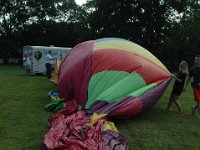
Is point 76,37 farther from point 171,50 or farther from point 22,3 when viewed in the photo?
point 171,50

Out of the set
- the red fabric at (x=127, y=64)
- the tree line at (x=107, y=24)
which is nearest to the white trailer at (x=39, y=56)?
the tree line at (x=107, y=24)

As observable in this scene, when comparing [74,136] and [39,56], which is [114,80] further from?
[39,56]

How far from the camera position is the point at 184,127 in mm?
7918

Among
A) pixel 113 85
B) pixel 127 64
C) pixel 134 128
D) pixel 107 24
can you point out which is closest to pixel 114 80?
pixel 113 85

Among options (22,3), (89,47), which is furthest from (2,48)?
(89,47)

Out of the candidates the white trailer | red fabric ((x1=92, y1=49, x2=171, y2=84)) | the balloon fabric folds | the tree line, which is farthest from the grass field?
the tree line

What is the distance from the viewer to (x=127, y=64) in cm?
→ 897

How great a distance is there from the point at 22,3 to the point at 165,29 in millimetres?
18546

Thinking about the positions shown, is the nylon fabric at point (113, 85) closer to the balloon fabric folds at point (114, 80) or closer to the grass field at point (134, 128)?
the balloon fabric folds at point (114, 80)

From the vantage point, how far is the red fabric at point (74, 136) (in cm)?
562

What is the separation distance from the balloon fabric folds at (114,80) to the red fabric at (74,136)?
104 centimetres

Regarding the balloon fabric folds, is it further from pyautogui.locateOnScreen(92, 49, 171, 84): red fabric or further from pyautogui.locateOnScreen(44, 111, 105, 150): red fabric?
pyautogui.locateOnScreen(44, 111, 105, 150): red fabric

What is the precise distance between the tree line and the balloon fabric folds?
77.8 ft

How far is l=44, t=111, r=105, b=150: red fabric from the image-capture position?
5.62 meters
